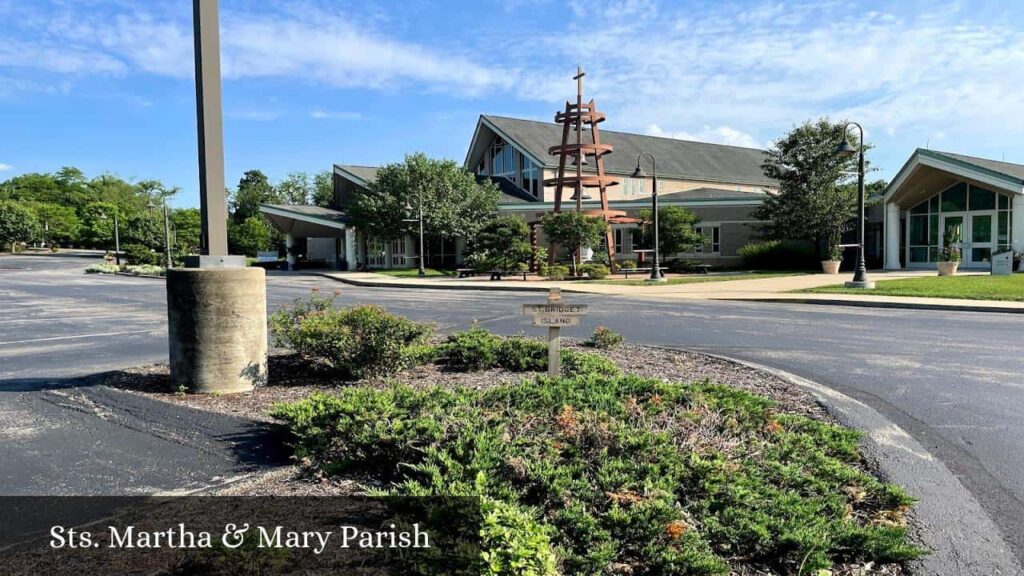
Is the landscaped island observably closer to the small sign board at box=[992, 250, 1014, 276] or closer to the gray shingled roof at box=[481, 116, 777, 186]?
the small sign board at box=[992, 250, 1014, 276]

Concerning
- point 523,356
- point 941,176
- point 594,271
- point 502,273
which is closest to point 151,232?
point 502,273

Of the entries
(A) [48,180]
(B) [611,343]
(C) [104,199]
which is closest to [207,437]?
(B) [611,343]

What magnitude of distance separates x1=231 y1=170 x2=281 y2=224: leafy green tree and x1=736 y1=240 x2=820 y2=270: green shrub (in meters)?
75.6

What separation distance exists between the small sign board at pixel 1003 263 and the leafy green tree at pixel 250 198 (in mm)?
86711

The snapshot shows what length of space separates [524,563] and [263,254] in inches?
3067

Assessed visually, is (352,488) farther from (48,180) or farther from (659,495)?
(48,180)

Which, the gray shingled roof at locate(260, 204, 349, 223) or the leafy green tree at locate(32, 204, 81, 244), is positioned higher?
the leafy green tree at locate(32, 204, 81, 244)

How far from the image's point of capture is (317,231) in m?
50.1

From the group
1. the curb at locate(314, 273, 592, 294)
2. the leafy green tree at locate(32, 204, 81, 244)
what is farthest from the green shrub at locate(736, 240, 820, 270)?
the leafy green tree at locate(32, 204, 81, 244)

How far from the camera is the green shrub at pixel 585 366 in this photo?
6910 mm

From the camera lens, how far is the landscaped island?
10.3 feet

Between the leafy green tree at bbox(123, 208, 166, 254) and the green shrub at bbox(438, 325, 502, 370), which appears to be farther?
the leafy green tree at bbox(123, 208, 166, 254)

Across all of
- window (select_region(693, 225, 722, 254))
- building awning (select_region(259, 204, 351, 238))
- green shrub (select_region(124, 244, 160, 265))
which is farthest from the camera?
green shrub (select_region(124, 244, 160, 265))

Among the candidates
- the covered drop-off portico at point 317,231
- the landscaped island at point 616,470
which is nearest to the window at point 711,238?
the covered drop-off portico at point 317,231
